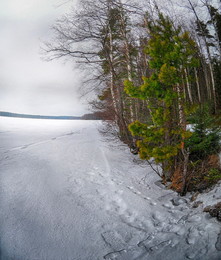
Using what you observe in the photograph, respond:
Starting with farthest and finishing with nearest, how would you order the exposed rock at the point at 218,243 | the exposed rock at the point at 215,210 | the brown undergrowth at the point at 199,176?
the brown undergrowth at the point at 199,176, the exposed rock at the point at 215,210, the exposed rock at the point at 218,243

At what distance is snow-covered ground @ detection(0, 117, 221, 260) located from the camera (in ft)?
7.64

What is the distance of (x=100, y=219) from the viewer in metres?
3.12

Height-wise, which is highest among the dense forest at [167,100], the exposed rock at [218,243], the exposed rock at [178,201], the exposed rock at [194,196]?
the dense forest at [167,100]

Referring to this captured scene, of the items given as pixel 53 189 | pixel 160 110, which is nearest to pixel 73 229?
pixel 53 189

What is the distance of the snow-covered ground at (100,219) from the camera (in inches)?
91.7

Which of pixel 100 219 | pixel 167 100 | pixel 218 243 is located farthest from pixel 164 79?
pixel 100 219

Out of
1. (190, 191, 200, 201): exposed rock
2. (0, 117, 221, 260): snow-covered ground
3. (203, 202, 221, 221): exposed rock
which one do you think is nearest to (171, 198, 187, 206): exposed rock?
(0, 117, 221, 260): snow-covered ground

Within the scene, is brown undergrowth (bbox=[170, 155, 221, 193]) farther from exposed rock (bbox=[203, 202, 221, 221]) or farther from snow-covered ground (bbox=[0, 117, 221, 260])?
exposed rock (bbox=[203, 202, 221, 221])

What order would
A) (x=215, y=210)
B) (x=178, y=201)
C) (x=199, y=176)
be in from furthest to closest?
(x=199, y=176) < (x=178, y=201) < (x=215, y=210)

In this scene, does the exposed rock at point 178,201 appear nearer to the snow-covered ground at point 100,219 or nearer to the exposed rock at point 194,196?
the snow-covered ground at point 100,219

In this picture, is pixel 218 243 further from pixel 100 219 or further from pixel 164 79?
pixel 164 79

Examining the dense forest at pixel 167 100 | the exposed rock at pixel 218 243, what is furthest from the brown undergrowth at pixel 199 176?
the exposed rock at pixel 218 243

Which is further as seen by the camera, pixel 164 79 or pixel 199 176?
pixel 199 176

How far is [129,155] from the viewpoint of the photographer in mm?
7391
